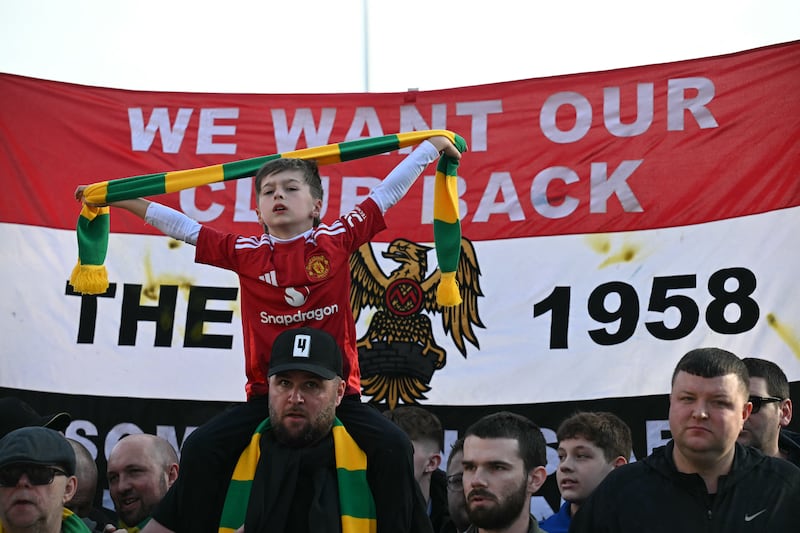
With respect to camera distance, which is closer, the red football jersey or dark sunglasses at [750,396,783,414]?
the red football jersey

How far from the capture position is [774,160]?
270 inches

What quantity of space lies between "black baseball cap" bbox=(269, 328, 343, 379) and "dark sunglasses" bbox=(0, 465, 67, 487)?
1117 mm

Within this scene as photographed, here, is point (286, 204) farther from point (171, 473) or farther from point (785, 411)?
point (785, 411)

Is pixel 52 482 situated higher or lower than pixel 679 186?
lower

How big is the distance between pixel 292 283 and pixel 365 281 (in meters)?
2.80

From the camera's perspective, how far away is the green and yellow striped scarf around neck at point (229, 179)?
4.98 metres

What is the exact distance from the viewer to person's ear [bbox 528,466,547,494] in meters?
4.75

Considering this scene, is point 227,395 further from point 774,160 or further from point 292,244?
point 774,160

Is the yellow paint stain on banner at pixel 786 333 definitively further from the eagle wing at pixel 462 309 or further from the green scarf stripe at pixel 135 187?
the green scarf stripe at pixel 135 187

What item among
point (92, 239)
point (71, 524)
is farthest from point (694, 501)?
point (92, 239)

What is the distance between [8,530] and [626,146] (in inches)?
173

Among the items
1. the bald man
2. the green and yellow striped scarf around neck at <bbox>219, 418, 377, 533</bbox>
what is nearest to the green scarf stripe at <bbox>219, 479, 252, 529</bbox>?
the green and yellow striped scarf around neck at <bbox>219, 418, 377, 533</bbox>

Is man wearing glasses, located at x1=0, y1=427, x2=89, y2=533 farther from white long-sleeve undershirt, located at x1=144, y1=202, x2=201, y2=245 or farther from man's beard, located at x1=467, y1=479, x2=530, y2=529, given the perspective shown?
man's beard, located at x1=467, y1=479, x2=530, y2=529

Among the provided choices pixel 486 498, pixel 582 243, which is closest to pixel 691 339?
pixel 582 243
